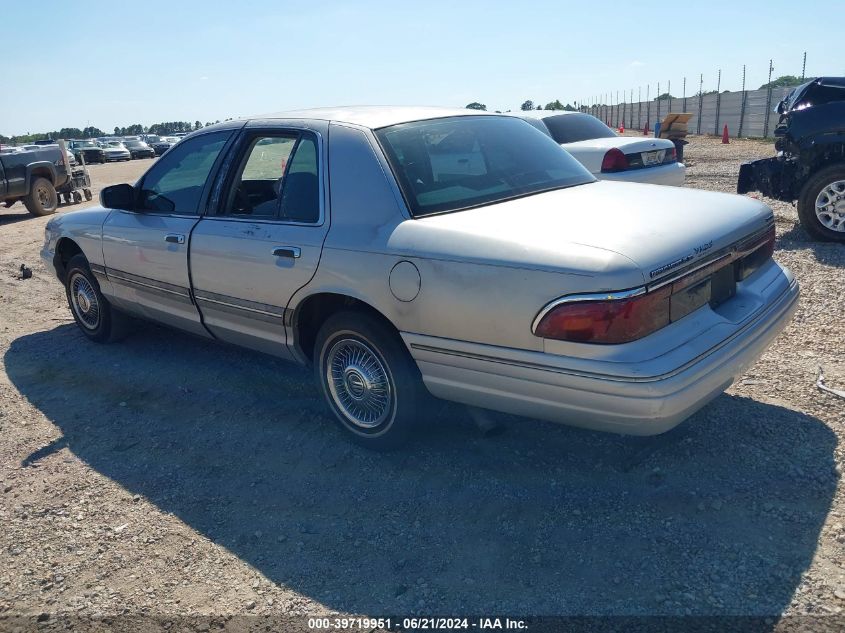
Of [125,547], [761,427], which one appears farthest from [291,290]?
[761,427]

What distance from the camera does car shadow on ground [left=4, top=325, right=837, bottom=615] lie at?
2627 millimetres

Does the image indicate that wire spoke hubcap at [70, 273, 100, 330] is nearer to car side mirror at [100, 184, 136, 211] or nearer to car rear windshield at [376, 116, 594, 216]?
car side mirror at [100, 184, 136, 211]

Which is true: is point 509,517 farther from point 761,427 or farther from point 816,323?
point 816,323

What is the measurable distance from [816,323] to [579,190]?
251 centimetres

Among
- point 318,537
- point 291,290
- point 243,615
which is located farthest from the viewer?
point 291,290

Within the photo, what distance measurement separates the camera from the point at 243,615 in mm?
2625

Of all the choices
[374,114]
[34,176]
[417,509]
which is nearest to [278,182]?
[374,114]

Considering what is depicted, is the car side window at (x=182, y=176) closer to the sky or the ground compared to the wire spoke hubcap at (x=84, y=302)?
closer to the sky

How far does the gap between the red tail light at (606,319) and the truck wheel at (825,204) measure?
582 centimetres

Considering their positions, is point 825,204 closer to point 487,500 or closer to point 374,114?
point 374,114

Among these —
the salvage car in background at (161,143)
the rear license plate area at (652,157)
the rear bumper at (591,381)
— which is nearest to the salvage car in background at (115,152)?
the salvage car in background at (161,143)

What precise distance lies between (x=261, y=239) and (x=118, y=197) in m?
1.53

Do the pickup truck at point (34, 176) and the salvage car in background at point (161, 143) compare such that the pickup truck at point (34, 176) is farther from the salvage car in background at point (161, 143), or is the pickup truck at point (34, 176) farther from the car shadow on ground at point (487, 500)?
the salvage car in background at point (161, 143)

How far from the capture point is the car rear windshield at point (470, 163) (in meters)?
3.43
